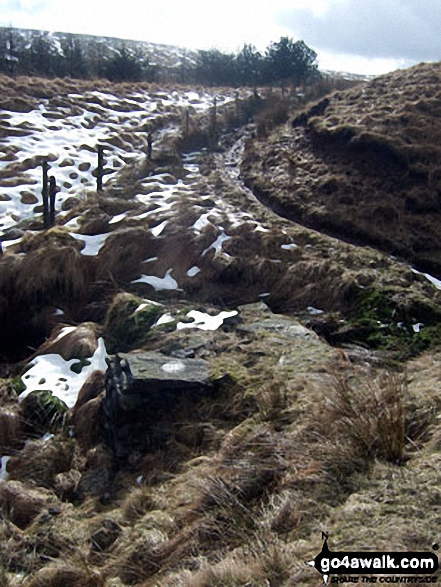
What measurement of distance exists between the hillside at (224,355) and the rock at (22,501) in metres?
0.02

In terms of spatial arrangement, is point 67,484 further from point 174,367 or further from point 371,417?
point 371,417

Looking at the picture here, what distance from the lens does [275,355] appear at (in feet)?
23.9

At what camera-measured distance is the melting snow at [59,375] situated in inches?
339

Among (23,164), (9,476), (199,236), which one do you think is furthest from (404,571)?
(23,164)

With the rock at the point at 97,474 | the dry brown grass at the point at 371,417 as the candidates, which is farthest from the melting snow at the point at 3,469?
the dry brown grass at the point at 371,417

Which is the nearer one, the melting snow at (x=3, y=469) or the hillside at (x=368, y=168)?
the melting snow at (x=3, y=469)

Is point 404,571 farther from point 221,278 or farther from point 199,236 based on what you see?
point 199,236

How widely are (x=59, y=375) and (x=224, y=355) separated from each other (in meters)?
3.38

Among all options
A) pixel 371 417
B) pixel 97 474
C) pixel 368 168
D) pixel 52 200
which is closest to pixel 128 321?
pixel 97 474

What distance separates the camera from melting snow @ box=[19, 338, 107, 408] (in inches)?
339

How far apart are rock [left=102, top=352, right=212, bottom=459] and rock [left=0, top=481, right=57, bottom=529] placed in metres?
0.95

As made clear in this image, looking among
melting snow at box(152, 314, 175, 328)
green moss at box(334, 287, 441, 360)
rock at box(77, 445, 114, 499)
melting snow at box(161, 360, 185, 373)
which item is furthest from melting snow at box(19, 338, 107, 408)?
green moss at box(334, 287, 441, 360)

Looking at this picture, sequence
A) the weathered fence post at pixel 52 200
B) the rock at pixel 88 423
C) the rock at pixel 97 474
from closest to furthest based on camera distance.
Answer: the rock at pixel 97 474 → the rock at pixel 88 423 → the weathered fence post at pixel 52 200

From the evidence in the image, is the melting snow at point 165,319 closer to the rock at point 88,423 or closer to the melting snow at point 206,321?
the melting snow at point 206,321
